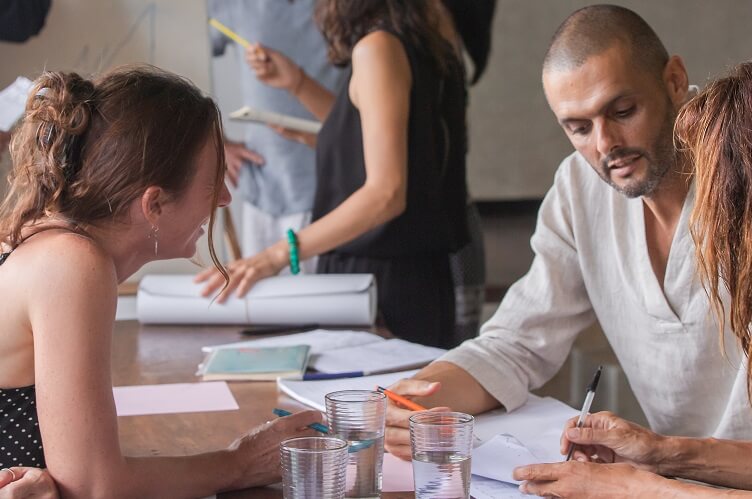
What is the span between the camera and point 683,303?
4.85 feet

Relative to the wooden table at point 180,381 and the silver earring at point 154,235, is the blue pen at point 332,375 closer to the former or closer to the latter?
the wooden table at point 180,381

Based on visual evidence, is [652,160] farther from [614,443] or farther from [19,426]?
[19,426]

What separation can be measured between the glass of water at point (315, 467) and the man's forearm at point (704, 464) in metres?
0.45

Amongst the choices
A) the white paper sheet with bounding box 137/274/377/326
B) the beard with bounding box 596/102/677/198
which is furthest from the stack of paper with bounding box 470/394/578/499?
the white paper sheet with bounding box 137/274/377/326

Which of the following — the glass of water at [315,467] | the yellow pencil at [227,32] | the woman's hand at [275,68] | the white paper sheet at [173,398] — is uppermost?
the yellow pencil at [227,32]

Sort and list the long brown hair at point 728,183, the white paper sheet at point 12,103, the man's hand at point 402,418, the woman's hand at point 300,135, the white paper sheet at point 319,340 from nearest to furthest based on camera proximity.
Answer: the long brown hair at point 728,183, the man's hand at point 402,418, the white paper sheet at point 319,340, the white paper sheet at point 12,103, the woman's hand at point 300,135

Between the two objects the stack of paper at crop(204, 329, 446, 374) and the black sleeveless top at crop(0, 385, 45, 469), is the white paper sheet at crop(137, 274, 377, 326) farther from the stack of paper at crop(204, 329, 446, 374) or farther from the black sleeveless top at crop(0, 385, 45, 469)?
the black sleeveless top at crop(0, 385, 45, 469)

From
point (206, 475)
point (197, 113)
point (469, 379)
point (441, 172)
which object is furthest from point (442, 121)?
point (206, 475)

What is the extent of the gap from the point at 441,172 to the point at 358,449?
1450mm

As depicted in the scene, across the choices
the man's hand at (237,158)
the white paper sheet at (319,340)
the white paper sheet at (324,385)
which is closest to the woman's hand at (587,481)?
the white paper sheet at (324,385)

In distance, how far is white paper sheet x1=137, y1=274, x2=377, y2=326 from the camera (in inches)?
83.7

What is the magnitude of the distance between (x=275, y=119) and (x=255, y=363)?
1192mm

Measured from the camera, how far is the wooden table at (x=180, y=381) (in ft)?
4.27

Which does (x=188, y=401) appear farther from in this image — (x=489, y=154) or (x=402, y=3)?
(x=489, y=154)
